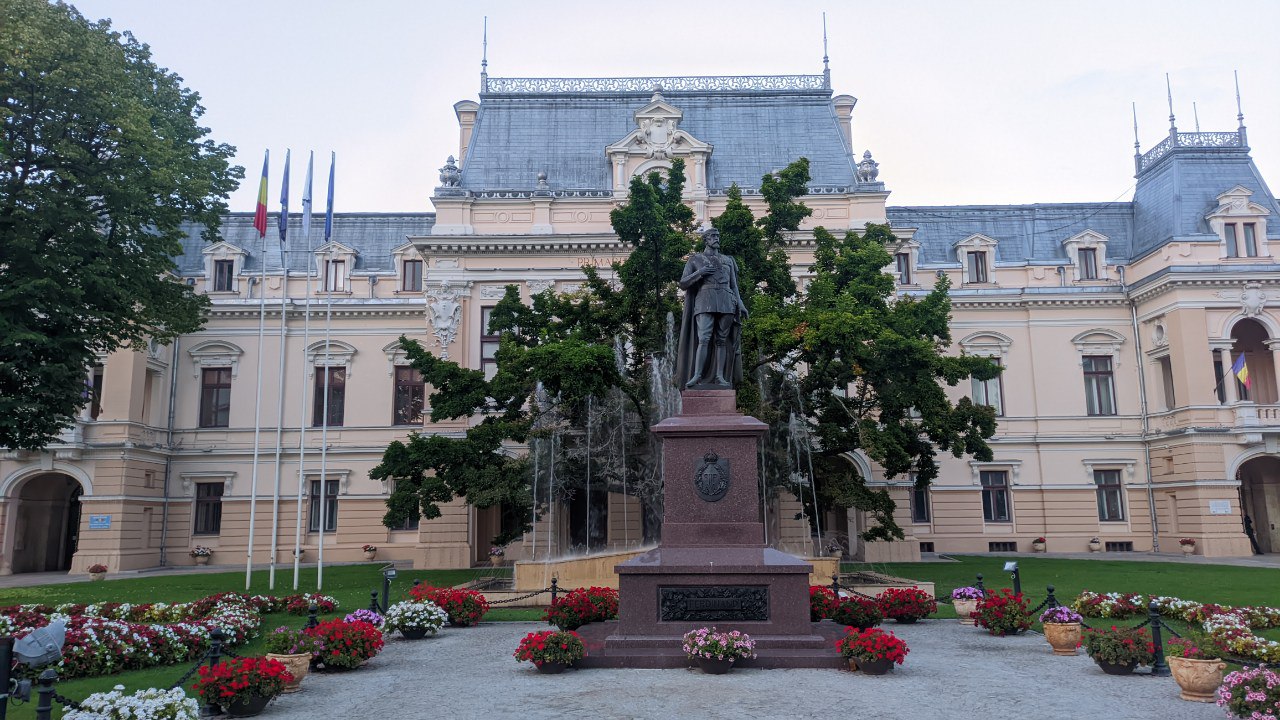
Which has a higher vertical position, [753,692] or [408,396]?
[408,396]

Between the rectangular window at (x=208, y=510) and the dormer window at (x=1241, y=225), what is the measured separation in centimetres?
4079

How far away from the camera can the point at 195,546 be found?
122ft

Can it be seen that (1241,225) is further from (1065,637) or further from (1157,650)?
(1157,650)

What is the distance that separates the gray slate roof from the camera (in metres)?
35.7

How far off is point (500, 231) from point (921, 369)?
16.8 m

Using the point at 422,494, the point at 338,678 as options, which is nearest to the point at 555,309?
the point at 422,494

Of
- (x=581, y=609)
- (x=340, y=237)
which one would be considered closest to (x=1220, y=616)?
(x=581, y=609)

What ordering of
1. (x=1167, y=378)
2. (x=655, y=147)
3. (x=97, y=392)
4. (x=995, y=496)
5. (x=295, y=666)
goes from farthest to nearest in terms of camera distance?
(x=995, y=496)
(x=1167, y=378)
(x=97, y=392)
(x=655, y=147)
(x=295, y=666)

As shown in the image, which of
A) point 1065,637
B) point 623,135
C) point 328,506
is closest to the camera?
point 1065,637

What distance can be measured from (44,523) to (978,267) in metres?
39.7

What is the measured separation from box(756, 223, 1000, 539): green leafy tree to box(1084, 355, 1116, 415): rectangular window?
15090 mm

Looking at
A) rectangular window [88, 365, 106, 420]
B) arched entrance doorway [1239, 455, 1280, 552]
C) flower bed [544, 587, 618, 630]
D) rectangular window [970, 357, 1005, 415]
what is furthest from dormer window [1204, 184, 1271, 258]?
rectangular window [88, 365, 106, 420]

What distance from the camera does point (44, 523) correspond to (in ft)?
120

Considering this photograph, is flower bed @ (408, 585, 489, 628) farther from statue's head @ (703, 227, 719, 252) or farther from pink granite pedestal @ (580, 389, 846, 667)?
statue's head @ (703, 227, 719, 252)
